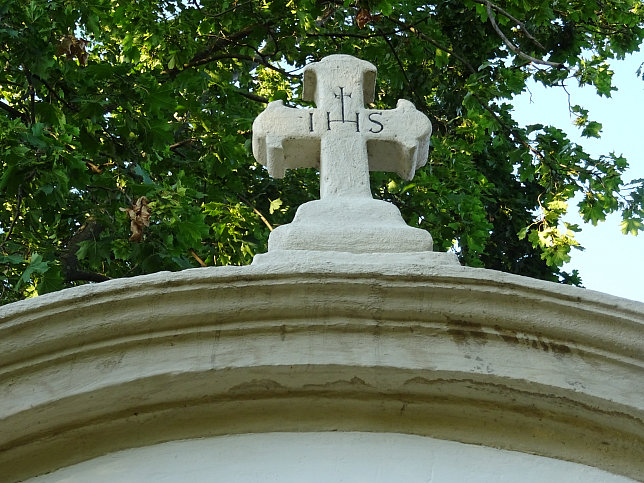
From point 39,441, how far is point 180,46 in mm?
4885

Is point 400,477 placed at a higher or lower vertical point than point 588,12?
lower

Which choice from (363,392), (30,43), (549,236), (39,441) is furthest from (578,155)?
(39,441)

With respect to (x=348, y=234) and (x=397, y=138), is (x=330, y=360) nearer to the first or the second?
(x=348, y=234)

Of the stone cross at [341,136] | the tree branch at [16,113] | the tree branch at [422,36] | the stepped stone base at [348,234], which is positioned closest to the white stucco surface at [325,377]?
the stepped stone base at [348,234]

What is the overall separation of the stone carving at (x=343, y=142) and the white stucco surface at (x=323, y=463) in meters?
0.69

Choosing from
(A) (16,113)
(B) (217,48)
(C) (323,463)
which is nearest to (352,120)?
(C) (323,463)

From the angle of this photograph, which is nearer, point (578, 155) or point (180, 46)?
point (180, 46)

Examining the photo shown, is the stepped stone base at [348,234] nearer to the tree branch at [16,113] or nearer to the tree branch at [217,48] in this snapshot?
the tree branch at [16,113]

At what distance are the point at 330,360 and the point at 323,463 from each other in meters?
0.26

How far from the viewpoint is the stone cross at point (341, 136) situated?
3.23 meters

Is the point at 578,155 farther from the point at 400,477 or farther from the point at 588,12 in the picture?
the point at 400,477

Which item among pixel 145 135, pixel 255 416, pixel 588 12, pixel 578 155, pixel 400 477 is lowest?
pixel 400 477

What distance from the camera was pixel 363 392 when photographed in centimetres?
249

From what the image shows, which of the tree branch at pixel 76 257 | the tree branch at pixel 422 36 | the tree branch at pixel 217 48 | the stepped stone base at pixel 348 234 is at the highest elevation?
the tree branch at pixel 422 36
